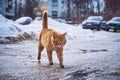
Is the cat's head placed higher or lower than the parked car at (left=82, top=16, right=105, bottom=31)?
higher

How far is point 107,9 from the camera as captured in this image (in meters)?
77.9

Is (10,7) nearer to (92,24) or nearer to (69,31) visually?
(92,24)

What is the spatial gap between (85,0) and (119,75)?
241ft

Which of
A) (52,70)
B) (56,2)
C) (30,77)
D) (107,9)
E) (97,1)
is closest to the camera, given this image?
(30,77)

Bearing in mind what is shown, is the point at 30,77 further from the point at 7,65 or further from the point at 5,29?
the point at 5,29

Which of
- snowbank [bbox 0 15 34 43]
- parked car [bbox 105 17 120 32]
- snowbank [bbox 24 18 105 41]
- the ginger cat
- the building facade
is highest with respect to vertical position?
the ginger cat

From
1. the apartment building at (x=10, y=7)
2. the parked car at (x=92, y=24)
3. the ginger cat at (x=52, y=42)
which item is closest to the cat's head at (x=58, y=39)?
the ginger cat at (x=52, y=42)

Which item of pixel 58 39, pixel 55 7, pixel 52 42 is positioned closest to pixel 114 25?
pixel 52 42

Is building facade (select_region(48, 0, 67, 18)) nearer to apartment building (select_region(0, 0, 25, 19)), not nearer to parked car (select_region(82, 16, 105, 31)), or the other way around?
apartment building (select_region(0, 0, 25, 19))

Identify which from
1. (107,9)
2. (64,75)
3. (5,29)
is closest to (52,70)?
(64,75)

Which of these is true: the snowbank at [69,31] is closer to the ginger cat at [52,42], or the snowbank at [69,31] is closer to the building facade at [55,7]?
the ginger cat at [52,42]

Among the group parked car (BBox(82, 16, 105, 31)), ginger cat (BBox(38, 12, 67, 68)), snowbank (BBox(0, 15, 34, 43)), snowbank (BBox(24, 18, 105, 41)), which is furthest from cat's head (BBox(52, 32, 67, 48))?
parked car (BBox(82, 16, 105, 31))

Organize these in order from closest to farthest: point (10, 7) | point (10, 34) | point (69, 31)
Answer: point (10, 34) → point (69, 31) → point (10, 7)

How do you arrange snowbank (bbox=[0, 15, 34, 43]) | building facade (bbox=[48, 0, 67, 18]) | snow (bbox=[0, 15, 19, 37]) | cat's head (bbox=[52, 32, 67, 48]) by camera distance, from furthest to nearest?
building facade (bbox=[48, 0, 67, 18]), snow (bbox=[0, 15, 19, 37]), snowbank (bbox=[0, 15, 34, 43]), cat's head (bbox=[52, 32, 67, 48])
